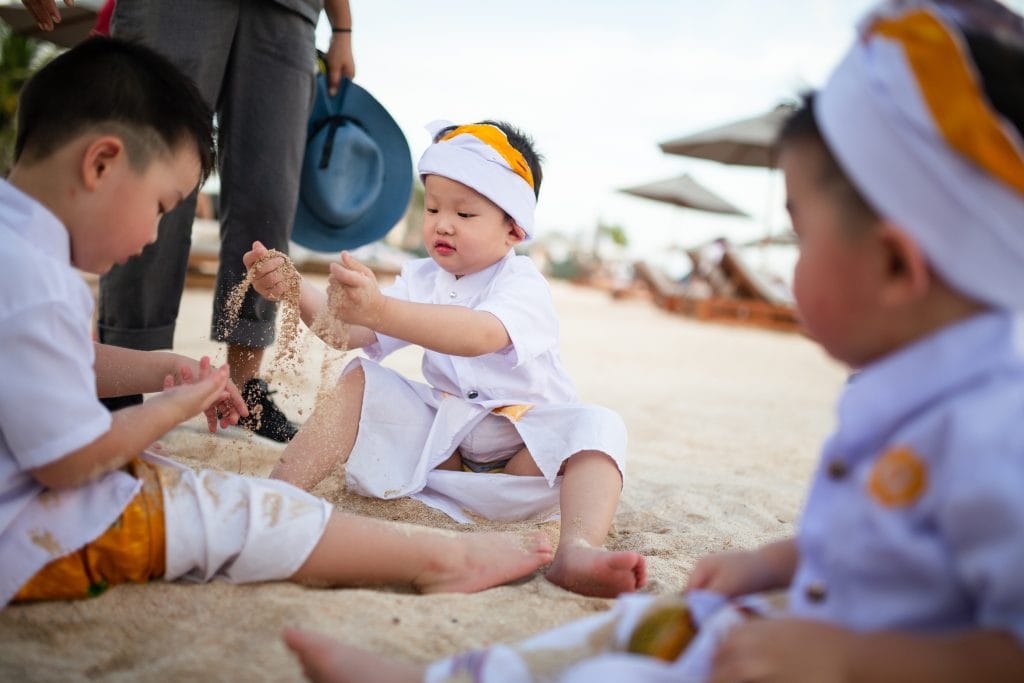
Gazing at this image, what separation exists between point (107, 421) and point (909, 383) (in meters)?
1.13

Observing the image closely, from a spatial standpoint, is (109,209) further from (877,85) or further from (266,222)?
(266,222)

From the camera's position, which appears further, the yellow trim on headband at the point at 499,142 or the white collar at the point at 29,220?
the yellow trim on headband at the point at 499,142

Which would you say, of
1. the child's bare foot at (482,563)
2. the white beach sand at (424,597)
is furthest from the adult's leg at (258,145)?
the child's bare foot at (482,563)

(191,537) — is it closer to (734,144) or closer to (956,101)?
(956,101)

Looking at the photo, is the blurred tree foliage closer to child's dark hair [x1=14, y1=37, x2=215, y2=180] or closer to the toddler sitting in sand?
child's dark hair [x1=14, y1=37, x2=215, y2=180]

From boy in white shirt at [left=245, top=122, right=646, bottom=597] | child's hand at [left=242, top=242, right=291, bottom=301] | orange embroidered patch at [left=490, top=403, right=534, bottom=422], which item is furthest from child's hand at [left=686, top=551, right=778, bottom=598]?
child's hand at [left=242, top=242, right=291, bottom=301]

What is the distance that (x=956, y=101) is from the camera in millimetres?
847

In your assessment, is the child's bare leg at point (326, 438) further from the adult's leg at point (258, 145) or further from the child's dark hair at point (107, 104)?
the child's dark hair at point (107, 104)

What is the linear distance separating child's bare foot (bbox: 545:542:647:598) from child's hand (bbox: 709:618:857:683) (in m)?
0.67

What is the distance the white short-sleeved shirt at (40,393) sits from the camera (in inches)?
46.5

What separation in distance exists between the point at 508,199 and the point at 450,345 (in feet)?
1.77

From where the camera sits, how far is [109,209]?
1365 mm

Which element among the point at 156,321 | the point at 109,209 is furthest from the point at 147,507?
the point at 156,321

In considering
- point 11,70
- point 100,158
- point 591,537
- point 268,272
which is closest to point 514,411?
point 591,537
